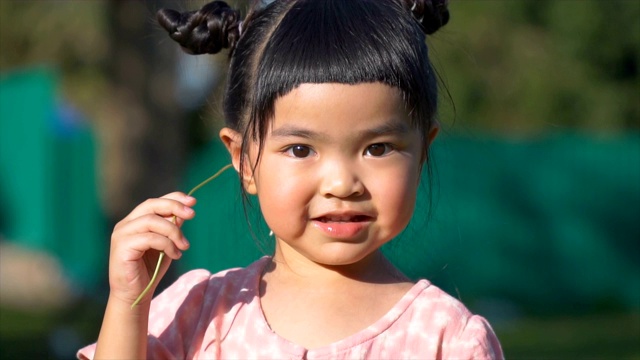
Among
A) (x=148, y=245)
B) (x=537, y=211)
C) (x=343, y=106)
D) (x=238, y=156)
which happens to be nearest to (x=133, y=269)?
(x=148, y=245)

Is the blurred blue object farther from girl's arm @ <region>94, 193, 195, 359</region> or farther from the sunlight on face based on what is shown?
the sunlight on face

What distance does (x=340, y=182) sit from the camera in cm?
238

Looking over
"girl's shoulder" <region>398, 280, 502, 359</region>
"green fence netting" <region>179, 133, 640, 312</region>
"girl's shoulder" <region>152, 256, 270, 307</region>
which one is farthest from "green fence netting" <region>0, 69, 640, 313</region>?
"girl's shoulder" <region>398, 280, 502, 359</region>

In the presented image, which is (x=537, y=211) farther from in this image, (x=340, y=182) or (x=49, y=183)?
(x=340, y=182)

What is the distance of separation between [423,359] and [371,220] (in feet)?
1.07

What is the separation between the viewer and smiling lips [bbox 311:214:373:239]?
245 cm

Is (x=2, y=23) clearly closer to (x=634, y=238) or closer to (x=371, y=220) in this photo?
(x=634, y=238)

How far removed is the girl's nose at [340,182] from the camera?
7.83 ft

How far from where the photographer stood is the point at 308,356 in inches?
97.8

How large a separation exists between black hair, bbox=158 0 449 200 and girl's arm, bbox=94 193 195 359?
255mm

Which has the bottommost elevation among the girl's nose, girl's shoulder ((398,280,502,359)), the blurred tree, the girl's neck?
girl's shoulder ((398,280,502,359))

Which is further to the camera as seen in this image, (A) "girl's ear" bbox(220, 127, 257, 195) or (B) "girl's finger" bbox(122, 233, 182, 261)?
(A) "girl's ear" bbox(220, 127, 257, 195)

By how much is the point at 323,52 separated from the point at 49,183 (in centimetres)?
1095

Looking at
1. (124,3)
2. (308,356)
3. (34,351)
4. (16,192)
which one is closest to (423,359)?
(308,356)
